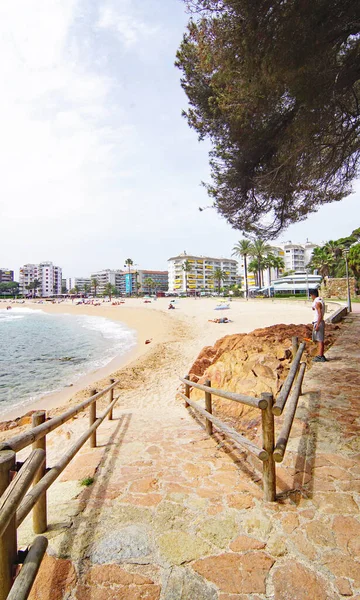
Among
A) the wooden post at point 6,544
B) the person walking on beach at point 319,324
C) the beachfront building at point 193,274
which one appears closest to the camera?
the wooden post at point 6,544

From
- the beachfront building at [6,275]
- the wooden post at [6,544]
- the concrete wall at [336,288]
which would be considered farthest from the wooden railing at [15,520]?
the beachfront building at [6,275]

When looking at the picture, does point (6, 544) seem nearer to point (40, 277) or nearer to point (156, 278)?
point (156, 278)

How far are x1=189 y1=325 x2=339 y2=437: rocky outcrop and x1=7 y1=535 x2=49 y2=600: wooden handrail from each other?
10.3ft

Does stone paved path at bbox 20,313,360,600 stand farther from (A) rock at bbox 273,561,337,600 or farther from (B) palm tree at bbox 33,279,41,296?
(B) palm tree at bbox 33,279,41,296

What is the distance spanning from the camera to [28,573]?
128 centimetres

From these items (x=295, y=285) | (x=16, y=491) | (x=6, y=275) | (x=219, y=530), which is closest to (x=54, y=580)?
(x=16, y=491)

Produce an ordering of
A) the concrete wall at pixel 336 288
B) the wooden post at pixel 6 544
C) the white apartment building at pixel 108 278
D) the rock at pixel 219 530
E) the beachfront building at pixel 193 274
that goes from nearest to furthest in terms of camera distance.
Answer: the wooden post at pixel 6 544, the rock at pixel 219 530, the concrete wall at pixel 336 288, the beachfront building at pixel 193 274, the white apartment building at pixel 108 278

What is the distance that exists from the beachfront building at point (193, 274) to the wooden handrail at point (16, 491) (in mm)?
115223

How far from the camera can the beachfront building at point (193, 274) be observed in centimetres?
12112

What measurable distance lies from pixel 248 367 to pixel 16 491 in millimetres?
5326

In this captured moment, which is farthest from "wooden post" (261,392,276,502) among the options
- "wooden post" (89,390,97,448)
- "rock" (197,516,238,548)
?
"wooden post" (89,390,97,448)

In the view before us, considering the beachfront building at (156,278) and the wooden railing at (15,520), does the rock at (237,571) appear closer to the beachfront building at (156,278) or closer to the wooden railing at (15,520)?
the wooden railing at (15,520)

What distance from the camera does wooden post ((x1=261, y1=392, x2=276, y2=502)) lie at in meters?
2.45

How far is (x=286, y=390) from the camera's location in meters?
3.01
